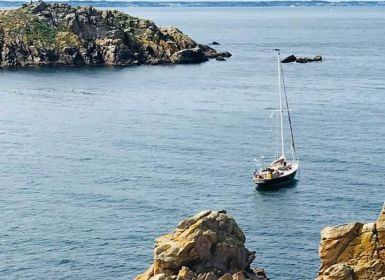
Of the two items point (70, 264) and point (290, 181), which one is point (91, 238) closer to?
point (70, 264)

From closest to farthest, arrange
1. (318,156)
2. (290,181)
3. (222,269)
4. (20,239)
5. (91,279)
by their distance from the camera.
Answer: (222,269)
(91,279)
(20,239)
(290,181)
(318,156)

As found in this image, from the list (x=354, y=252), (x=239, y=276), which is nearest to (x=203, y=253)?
(x=239, y=276)

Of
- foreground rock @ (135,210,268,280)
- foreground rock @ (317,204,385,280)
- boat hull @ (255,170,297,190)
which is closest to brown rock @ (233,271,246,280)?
foreground rock @ (135,210,268,280)

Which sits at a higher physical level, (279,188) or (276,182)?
(276,182)

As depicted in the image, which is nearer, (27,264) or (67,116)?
(27,264)

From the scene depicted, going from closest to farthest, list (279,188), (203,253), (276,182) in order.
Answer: (203,253)
(276,182)
(279,188)

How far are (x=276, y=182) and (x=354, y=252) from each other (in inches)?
2813

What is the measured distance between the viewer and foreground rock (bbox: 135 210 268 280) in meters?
63.2

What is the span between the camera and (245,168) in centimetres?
13988

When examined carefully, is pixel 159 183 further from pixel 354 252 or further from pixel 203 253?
pixel 354 252

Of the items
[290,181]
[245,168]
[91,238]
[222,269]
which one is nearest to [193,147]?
[245,168]

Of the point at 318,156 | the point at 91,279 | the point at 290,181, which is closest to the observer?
the point at 91,279

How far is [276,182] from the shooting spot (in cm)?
13112

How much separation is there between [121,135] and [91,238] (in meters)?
64.7
